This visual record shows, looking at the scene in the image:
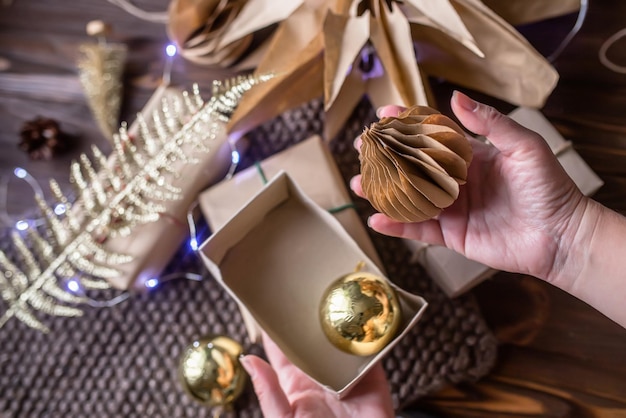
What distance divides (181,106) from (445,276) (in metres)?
0.42

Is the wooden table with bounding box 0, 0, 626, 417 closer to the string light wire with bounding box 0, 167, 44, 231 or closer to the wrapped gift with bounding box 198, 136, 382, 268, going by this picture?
the string light wire with bounding box 0, 167, 44, 231

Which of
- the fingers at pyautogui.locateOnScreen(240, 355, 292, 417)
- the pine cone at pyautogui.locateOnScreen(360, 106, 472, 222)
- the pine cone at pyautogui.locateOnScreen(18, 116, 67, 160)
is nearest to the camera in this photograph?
the pine cone at pyautogui.locateOnScreen(360, 106, 472, 222)

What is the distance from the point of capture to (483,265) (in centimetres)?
73

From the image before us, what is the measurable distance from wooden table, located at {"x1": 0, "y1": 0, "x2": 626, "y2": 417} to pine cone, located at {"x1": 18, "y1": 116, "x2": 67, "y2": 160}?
25 mm

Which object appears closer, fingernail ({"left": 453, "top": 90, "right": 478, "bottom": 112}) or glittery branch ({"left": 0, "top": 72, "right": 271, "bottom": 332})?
fingernail ({"left": 453, "top": 90, "right": 478, "bottom": 112})

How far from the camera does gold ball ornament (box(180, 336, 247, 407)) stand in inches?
29.9

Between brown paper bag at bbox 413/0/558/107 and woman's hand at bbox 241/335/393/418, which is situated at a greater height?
brown paper bag at bbox 413/0/558/107

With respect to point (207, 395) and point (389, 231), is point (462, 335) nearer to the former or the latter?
point (389, 231)

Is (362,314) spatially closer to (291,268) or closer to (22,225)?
(291,268)

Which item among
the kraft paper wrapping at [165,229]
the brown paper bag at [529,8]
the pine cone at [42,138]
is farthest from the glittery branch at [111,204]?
the brown paper bag at [529,8]

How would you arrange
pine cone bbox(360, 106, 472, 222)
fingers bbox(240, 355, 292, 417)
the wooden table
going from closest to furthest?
pine cone bbox(360, 106, 472, 222), fingers bbox(240, 355, 292, 417), the wooden table

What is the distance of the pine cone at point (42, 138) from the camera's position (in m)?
0.90

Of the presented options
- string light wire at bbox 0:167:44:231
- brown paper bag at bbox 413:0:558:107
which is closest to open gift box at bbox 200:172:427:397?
brown paper bag at bbox 413:0:558:107

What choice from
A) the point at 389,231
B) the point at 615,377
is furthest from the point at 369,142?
the point at 615,377
